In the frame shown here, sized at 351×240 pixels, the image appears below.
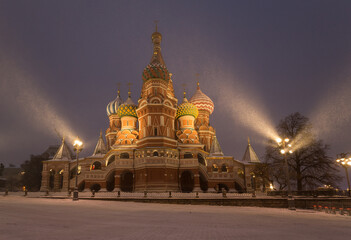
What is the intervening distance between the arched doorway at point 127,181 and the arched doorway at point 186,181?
8270mm

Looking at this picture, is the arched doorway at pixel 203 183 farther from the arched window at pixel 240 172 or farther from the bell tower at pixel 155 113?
the bell tower at pixel 155 113

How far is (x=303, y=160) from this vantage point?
102ft

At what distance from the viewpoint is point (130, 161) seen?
1532 inches

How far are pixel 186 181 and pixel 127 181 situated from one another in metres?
9.70

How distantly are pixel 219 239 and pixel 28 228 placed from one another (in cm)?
454

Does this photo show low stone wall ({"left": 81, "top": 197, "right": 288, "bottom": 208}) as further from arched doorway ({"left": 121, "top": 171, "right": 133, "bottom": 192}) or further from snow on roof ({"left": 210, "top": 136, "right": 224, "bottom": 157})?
snow on roof ({"left": 210, "top": 136, "right": 224, "bottom": 157})

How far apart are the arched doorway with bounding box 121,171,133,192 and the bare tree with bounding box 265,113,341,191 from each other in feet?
70.7

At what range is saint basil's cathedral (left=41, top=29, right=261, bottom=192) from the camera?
3716 centimetres

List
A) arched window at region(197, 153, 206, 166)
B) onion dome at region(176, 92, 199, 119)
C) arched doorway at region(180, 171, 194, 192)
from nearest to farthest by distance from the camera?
arched doorway at region(180, 171, 194, 192) < arched window at region(197, 153, 206, 166) < onion dome at region(176, 92, 199, 119)

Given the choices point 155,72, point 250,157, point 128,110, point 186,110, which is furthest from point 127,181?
point 250,157

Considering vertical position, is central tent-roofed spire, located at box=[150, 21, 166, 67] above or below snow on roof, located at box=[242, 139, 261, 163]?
above

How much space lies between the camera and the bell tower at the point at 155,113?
38.9m

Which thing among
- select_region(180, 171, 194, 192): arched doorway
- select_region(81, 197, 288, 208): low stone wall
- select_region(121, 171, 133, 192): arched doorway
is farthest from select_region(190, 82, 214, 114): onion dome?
select_region(81, 197, 288, 208): low stone wall

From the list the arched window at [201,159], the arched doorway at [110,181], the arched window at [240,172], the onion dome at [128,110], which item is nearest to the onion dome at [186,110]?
the arched window at [201,159]
